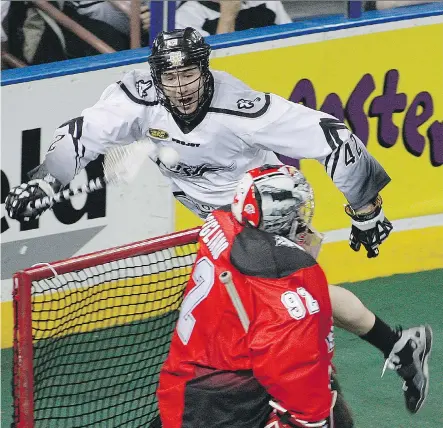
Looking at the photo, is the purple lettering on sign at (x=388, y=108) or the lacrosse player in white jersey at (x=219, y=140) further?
the purple lettering on sign at (x=388, y=108)

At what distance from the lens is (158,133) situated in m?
4.27

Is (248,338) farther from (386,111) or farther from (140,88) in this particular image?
(386,111)

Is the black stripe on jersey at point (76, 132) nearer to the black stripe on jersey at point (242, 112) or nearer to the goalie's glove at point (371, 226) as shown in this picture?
the black stripe on jersey at point (242, 112)

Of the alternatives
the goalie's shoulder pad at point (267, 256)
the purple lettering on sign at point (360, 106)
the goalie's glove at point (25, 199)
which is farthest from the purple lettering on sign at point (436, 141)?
the goalie's shoulder pad at point (267, 256)

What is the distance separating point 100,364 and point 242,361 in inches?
54.9

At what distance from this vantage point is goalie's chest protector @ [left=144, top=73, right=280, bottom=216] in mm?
4152

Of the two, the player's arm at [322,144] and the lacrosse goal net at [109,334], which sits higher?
the player's arm at [322,144]

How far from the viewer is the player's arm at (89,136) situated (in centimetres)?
425

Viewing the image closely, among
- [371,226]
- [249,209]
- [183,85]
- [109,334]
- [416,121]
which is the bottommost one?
[109,334]

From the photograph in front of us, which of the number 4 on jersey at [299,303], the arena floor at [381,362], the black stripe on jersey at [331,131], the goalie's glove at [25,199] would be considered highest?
the black stripe on jersey at [331,131]

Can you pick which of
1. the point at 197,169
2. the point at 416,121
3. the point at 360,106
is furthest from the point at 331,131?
the point at 416,121

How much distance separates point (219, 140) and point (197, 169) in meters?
0.18

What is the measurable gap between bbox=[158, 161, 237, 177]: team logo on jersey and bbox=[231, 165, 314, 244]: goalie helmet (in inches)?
31.9

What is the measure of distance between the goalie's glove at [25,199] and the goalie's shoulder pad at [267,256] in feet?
3.46
